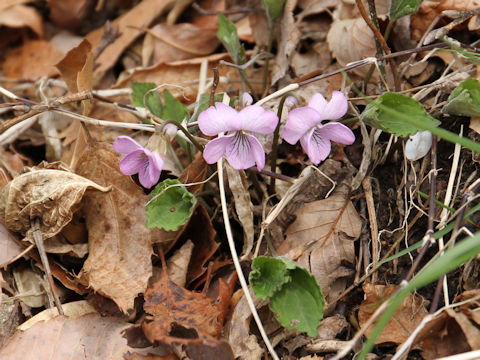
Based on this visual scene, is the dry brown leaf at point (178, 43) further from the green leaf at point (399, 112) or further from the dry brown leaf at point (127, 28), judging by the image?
the green leaf at point (399, 112)

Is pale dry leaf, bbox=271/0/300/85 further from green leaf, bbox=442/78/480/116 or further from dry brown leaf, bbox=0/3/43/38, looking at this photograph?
dry brown leaf, bbox=0/3/43/38

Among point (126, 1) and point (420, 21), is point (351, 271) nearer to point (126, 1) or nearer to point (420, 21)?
point (420, 21)

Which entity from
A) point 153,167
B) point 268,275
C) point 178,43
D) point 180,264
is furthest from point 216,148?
point 178,43

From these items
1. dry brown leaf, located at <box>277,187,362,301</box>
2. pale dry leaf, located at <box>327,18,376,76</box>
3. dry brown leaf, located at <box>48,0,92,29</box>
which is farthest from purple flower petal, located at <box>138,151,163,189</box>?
dry brown leaf, located at <box>48,0,92,29</box>

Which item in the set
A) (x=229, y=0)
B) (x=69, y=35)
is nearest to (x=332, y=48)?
(x=229, y=0)

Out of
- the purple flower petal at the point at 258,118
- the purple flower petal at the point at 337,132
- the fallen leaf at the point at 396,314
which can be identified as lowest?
the fallen leaf at the point at 396,314

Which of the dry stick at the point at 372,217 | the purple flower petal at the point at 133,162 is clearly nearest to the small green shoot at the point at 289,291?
the dry stick at the point at 372,217

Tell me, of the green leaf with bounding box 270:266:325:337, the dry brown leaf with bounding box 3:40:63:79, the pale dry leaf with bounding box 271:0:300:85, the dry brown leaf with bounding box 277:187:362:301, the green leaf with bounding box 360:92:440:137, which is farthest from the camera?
the dry brown leaf with bounding box 3:40:63:79
